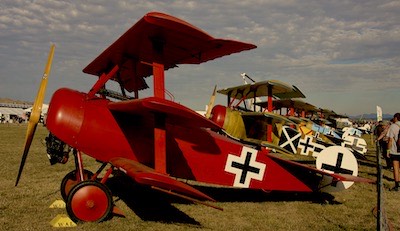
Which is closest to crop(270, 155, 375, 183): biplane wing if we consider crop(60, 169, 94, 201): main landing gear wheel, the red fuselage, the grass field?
the red fuselage

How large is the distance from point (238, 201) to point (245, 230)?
6.07 ft

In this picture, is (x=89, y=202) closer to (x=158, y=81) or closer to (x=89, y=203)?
(x=89, y=203)

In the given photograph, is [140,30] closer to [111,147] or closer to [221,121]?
[111,147]

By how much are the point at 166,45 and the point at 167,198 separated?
138 inches

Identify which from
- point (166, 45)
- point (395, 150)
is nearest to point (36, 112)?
point (166, 45)

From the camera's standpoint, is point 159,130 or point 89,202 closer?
point 159,130

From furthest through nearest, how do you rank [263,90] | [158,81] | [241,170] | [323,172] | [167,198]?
[263,90]
[167,198]
[241,170]
[323,172]
[158,81]

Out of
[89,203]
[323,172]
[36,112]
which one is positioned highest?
[36,112]

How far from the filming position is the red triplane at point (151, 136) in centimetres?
427

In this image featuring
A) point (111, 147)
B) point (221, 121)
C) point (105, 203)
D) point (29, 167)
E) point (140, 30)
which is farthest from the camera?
point (221, 121)

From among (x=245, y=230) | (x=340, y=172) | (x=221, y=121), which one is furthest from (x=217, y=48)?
(x=221, y=121)

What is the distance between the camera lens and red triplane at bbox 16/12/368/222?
427 centimetres

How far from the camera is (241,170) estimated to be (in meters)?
6.21

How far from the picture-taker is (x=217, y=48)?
504 cm
